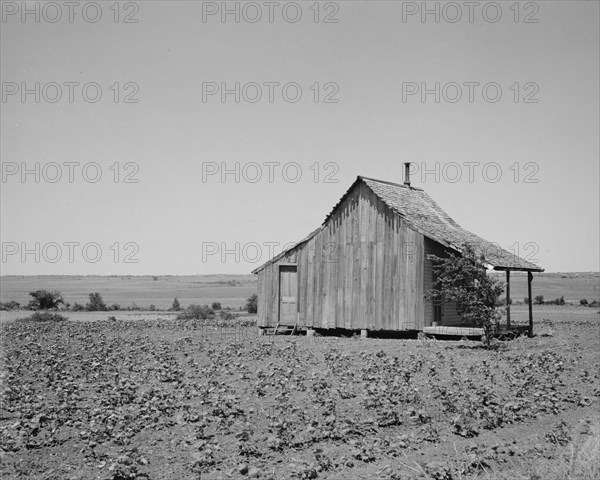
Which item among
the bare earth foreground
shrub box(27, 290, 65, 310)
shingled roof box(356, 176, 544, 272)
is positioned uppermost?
shingled roof box(356, 176, 544, 272)

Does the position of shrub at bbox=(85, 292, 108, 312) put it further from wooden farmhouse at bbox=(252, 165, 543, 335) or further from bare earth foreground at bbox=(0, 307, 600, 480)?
bare earth foreground at bbox=(0, 307, 600, 480)

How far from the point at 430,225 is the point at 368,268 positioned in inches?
122

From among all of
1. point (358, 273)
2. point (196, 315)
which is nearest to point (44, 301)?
point (196, 315)

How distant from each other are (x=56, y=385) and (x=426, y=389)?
8.19 m

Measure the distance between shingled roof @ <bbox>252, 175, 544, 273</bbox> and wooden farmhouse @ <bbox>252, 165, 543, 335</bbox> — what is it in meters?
0.06

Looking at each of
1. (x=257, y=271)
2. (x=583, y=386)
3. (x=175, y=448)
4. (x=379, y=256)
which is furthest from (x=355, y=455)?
(x=257, y=271)

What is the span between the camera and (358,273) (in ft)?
84.9

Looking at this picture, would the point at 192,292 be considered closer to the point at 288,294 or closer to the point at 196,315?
the point at 196,315

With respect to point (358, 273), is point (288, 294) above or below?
below

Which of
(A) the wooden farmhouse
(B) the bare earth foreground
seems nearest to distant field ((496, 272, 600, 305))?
(A) the wooden farmhouse

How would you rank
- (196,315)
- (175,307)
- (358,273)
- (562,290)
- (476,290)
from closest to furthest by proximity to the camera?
(476,290) < (358,273) < (196,315) < (175,307) < (562,290)

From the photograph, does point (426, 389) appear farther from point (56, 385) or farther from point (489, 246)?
point (489, 246)

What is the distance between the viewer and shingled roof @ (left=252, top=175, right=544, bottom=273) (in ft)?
79.9

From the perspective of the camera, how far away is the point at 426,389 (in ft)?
47.0
